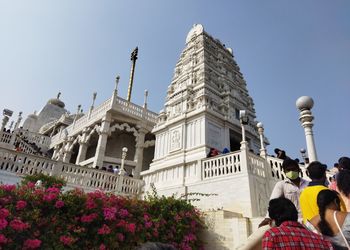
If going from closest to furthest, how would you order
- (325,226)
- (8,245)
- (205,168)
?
1. (325,226)
2. (8,245)
3. (205,168)

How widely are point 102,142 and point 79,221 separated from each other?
1307cm

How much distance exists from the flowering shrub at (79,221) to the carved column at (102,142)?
11.2m

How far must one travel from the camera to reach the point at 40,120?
140 ft

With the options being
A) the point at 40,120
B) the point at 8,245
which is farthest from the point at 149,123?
the point at 40,120

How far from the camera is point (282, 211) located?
245 cm

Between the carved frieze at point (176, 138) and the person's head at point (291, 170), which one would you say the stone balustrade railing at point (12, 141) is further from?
the person's head at point (291, 170)

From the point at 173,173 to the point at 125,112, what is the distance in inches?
329

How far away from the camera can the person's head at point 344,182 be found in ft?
9.52

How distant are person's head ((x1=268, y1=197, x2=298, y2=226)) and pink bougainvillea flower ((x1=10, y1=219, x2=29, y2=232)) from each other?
4686mm

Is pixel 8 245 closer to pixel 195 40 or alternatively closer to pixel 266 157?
pixel 266 157

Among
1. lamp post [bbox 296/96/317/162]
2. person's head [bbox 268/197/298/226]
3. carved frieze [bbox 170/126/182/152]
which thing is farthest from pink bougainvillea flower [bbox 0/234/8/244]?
carved frieze [bbox 170/126/182/152]

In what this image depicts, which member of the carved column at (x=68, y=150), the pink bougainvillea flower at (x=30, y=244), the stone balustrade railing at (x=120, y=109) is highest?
the stone balustrade railing at (x=120, y=109)

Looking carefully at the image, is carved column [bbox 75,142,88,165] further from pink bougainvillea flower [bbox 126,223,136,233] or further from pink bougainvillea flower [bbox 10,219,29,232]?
pink bougainvillea flower [bbox 10,219,29,232]

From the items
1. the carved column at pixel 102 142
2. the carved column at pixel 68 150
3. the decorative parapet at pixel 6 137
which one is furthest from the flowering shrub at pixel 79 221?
the decorative parapet at pixel 6 137
